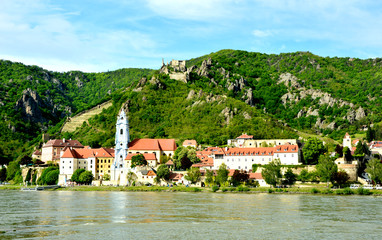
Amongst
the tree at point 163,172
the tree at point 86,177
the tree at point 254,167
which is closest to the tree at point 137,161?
the tree at point 163,172

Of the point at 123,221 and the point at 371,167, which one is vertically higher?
the point at 371,167

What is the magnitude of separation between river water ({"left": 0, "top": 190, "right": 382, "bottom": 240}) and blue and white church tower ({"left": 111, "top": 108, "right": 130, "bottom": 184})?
33.8m

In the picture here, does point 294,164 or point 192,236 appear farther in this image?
point 294,164

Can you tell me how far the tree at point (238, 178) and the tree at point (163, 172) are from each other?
12815 millimetres

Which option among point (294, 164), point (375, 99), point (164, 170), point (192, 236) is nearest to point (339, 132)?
point (375, 99)

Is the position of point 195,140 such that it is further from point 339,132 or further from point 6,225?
point 6,225

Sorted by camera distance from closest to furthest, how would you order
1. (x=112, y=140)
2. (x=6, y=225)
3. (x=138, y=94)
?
(x=6, y=225) < (x=112, y=140) < (x=138, y=94)

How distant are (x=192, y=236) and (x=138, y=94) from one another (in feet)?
392

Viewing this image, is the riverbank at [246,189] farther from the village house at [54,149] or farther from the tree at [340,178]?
the village house at [54,149]

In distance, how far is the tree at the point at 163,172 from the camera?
8438 centimetres

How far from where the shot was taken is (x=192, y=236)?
33.4 m

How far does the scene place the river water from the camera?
34.1 metres

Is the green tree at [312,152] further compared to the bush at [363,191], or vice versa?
the green tree at [312,152]

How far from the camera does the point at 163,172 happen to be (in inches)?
3319
